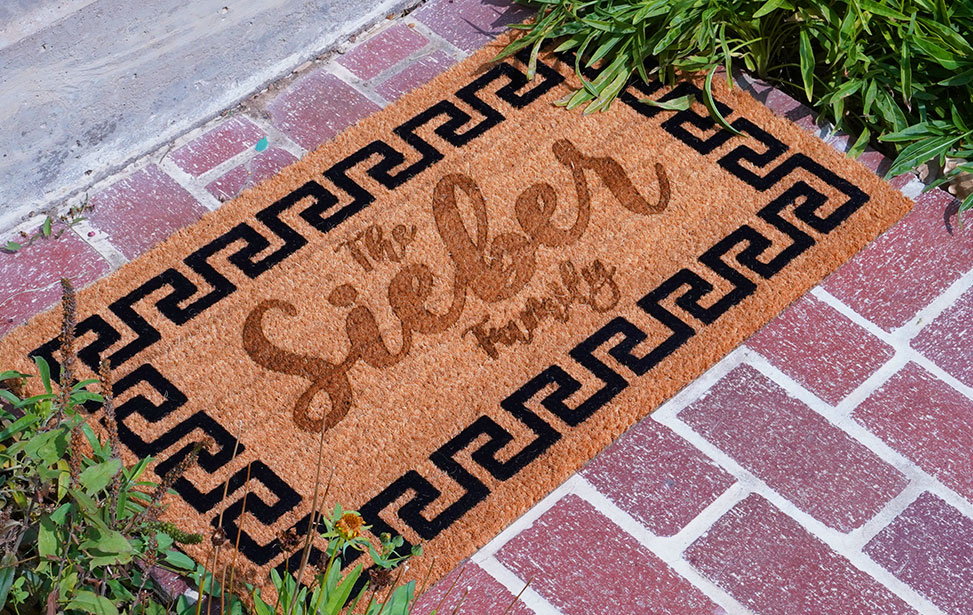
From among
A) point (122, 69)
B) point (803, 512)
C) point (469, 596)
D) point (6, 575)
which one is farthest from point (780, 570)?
point (122, 69)

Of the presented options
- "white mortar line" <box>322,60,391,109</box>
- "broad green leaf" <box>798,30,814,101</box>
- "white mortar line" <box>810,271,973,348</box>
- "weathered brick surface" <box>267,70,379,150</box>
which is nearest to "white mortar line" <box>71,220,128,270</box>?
"weathered brick surface" <box>267,70,379,150</box>

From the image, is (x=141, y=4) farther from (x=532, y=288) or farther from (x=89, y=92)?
(x=532, y=288)

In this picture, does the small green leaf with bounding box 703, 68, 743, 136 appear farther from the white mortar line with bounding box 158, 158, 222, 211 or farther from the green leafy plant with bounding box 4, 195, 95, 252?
the green leafy plant with bounding box 4, 195, 95, 252

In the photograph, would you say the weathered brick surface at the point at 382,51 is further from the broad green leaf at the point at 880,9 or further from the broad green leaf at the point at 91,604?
the broad green leaf at the point at 91,604

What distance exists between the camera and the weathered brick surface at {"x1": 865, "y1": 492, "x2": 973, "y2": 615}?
2443 millimetres

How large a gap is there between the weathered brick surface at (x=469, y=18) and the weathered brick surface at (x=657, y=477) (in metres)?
1.35

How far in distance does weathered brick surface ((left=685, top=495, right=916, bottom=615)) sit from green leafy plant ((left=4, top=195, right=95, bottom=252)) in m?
1.69

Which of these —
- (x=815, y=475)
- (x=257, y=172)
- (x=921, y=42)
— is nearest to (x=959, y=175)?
(x=921, y=42)

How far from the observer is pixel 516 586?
242 cm

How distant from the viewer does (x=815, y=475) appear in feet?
8.52

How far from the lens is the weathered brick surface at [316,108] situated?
3.23 metres

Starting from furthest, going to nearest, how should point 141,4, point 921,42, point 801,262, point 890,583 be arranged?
point 141,4
point 921,42
point 801,262
point 890,583

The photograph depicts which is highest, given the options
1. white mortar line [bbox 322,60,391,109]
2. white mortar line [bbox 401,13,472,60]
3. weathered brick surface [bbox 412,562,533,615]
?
white mortar line [bbox 401,13,472,60]

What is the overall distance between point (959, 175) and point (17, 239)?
7.77 feet
